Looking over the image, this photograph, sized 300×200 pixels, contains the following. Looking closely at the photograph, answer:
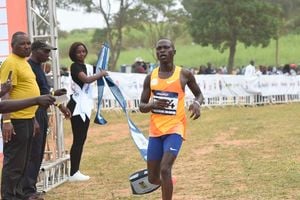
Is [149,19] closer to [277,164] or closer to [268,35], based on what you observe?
[268,35]

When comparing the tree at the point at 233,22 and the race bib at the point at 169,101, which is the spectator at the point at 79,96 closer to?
the race bib at the point at 169,101

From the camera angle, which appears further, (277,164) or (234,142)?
(234,142)

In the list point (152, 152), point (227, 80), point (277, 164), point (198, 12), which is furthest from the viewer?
point (198, 12)

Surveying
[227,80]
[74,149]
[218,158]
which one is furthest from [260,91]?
[74,149]

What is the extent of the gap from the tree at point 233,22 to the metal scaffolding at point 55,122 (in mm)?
29349

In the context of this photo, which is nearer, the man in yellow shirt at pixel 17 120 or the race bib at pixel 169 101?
the race bib at pixel 169 101

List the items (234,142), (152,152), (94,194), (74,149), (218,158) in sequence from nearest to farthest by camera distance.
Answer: (152,152) → (94,194) → (74,149) → (218,158) → (234,142)

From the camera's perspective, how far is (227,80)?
81.5 ft

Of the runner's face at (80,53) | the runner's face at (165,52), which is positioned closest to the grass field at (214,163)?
the runner's face at (80,53)

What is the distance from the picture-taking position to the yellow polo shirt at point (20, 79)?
684cm

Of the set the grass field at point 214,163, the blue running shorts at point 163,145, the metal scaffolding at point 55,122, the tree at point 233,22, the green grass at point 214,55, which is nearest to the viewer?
the blue running shorts at point 163,145

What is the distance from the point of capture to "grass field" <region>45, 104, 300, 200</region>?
318 inches

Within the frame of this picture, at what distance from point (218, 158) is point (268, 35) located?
1175 inches

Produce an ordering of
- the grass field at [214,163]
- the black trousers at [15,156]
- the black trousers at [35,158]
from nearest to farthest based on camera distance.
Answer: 1. the black trousers at [15,156]
2. the black trousers at [35,158]
3. the grass field at [214,163]
